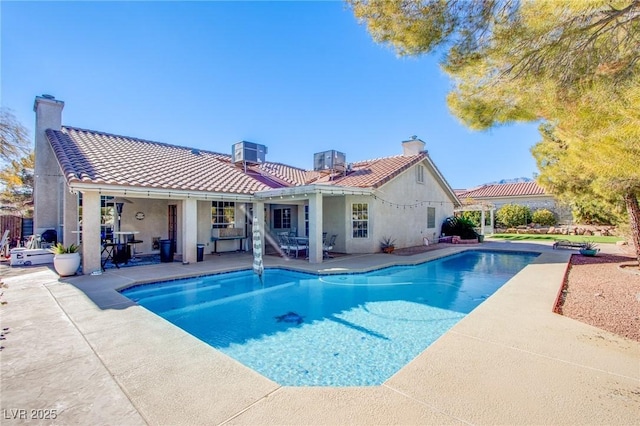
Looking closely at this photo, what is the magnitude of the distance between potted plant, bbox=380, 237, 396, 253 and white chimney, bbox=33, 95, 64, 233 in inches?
653

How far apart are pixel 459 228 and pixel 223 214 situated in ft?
57.6

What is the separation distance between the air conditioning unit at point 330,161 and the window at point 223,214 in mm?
5766

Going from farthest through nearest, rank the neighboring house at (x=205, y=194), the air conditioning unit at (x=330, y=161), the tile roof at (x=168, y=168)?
the air conditioning unit at (x=330, y=161) < the neighboring house at (x=205, y=194) < the tile roof at (x=168, y=168)

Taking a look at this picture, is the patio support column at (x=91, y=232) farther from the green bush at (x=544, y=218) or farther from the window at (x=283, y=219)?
the green bush at (x=544, y=218)

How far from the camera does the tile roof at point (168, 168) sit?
1155cm

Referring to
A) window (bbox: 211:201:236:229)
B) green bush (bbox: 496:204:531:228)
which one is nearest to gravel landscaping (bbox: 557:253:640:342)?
window (bbox: 211:201:236:229)

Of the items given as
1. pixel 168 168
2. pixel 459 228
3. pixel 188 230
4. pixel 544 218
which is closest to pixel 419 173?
pixel 459 228

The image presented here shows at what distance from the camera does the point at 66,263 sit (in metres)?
9.68

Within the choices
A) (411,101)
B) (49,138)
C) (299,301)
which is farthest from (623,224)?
(49,138)

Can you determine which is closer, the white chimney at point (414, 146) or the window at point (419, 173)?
the window at point (419, 173)

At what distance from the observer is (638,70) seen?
4426 mm

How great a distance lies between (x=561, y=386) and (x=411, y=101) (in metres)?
15.7

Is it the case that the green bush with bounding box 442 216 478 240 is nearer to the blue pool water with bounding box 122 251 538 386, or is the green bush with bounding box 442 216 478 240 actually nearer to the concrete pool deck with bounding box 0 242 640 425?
the blue pool water with bounding box 122 251 538 386

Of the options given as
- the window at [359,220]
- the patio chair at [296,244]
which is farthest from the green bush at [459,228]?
the patio chair at [296,244]
